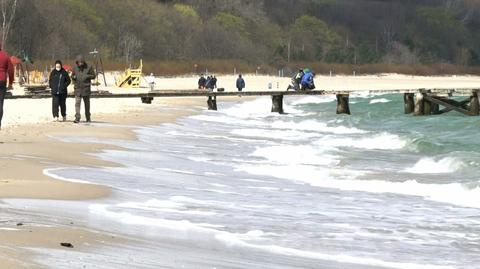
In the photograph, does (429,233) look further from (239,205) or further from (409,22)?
(409,22)

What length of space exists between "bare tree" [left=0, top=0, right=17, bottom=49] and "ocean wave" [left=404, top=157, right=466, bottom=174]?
2047 inches

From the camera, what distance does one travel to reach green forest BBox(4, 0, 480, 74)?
80.9m

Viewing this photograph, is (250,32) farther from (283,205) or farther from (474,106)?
(283,205)

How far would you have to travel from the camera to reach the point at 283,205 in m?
10.4

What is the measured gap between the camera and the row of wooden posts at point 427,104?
34.8 m

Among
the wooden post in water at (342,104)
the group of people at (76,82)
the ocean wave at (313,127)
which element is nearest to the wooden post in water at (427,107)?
the wooden post in water at (342,104)

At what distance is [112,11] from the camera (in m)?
98.4

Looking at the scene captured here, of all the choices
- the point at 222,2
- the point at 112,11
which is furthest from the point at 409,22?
the point at 112,11

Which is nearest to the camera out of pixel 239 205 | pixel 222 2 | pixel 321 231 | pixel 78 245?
pixel 78 245

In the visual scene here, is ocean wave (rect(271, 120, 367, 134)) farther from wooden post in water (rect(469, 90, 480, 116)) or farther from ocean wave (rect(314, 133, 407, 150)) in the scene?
wooden post in water (rect(469, 90, 480, 116))

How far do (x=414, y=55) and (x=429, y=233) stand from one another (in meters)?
155

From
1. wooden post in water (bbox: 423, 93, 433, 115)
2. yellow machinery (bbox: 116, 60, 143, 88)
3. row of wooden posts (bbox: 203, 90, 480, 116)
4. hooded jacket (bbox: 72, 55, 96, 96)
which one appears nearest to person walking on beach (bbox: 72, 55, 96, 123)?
hooded jacket (bbox: 72, 55, 96, 96)

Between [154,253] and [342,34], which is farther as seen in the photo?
[342,34]

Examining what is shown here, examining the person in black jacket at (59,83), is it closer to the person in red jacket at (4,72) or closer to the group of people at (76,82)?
the group of people at (76,82)
